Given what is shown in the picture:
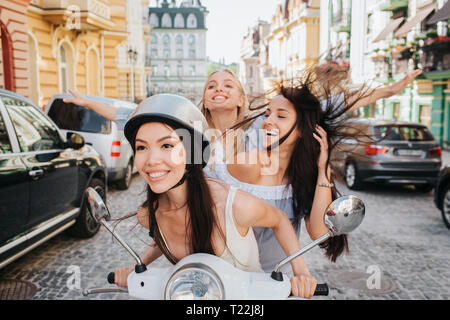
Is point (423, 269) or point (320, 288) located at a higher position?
point (320, 288)

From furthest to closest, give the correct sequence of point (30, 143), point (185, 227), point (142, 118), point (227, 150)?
1. point (30, 143)
2. point (227, 150)
3. point (185, 227)
4. point (142, 118)

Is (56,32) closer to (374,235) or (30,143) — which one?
(30,143)

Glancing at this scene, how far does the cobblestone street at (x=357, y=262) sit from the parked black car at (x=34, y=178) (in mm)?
440

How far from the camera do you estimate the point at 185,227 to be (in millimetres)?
1809

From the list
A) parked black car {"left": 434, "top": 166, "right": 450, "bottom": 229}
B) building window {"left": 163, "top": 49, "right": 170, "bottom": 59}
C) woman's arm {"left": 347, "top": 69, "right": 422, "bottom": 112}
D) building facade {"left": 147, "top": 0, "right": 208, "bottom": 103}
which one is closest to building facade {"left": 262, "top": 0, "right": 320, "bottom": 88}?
building facade {"left": 147, "top": 0, "right": 208, "bottom": 103}

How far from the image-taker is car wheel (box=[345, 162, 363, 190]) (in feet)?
32.8

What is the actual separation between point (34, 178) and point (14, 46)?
9.01 m

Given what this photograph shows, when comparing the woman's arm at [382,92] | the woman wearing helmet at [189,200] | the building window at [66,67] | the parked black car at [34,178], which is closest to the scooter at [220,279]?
the woman wearing helmet at [189,200]

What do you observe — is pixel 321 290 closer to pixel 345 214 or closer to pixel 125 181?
pixel 345 214

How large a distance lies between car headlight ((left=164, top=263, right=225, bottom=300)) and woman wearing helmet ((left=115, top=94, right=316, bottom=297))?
0.28 meters

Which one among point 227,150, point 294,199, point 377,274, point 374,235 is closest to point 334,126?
point 294,199

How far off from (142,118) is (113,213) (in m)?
6.40

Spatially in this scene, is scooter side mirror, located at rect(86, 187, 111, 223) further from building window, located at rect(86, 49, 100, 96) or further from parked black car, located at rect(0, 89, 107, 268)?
building window, located at rect(86, 49, 100, 96)

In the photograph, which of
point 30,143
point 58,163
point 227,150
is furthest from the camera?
point 58,163
